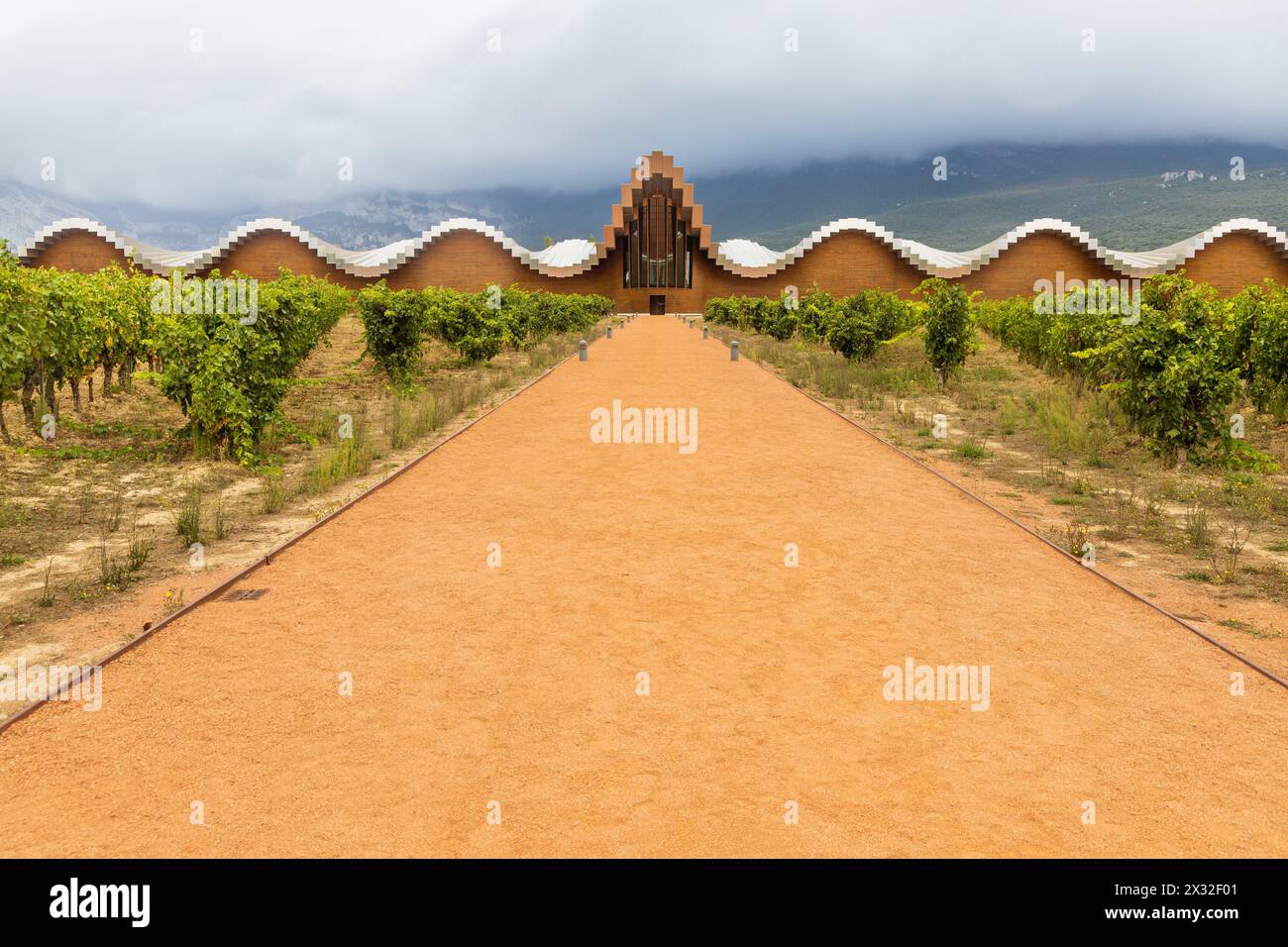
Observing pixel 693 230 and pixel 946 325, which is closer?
pixel 946 325

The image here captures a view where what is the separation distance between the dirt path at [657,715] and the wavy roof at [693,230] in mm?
69374

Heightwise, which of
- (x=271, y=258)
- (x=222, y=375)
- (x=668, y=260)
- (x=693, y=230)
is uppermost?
(x=693, y=230)

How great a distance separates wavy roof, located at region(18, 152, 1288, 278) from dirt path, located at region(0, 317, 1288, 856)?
228 feet

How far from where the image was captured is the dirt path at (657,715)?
3.88 metres

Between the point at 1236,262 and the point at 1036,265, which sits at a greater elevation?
the point at 1036,265

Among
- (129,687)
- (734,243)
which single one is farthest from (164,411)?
(734,243)

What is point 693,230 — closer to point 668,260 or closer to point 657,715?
point 668,260

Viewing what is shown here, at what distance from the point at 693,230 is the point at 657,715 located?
82.8m

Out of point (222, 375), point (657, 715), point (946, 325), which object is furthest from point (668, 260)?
point (657, 715)

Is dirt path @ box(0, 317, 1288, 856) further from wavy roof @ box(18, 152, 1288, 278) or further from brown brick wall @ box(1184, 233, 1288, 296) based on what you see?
brown brick wall @ box(1184, 233, 1288, 296)

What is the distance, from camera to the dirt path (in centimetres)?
388

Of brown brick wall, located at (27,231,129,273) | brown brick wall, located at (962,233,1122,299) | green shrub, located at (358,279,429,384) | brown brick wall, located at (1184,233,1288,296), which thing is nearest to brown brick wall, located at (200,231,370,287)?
brown brick wall, located at (27,231,129,273)

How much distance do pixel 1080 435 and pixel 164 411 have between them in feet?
52.8

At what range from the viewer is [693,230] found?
83562mm
